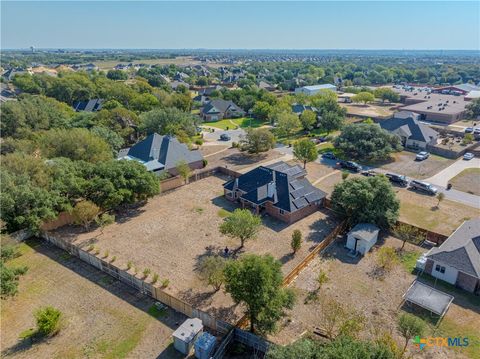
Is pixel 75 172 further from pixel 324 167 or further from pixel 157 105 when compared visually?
pixel 157 105

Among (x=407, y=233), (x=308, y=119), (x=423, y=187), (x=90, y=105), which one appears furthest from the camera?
(x=90, y=105)

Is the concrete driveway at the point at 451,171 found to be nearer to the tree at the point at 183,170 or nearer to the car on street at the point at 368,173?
the car on street at the point at 368,173

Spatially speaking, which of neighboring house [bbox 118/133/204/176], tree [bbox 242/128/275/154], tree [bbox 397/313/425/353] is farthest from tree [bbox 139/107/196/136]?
tree [bbox 397/313/425/353]

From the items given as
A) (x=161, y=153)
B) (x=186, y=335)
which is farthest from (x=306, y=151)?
(x=186, y=335)

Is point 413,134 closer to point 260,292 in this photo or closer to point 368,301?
point 368,301

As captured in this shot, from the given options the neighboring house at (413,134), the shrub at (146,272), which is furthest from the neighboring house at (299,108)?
the shrub at (146,272)

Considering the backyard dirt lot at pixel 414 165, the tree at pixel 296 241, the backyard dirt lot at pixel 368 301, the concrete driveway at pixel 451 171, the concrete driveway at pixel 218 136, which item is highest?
the tree at pixel 296 241
